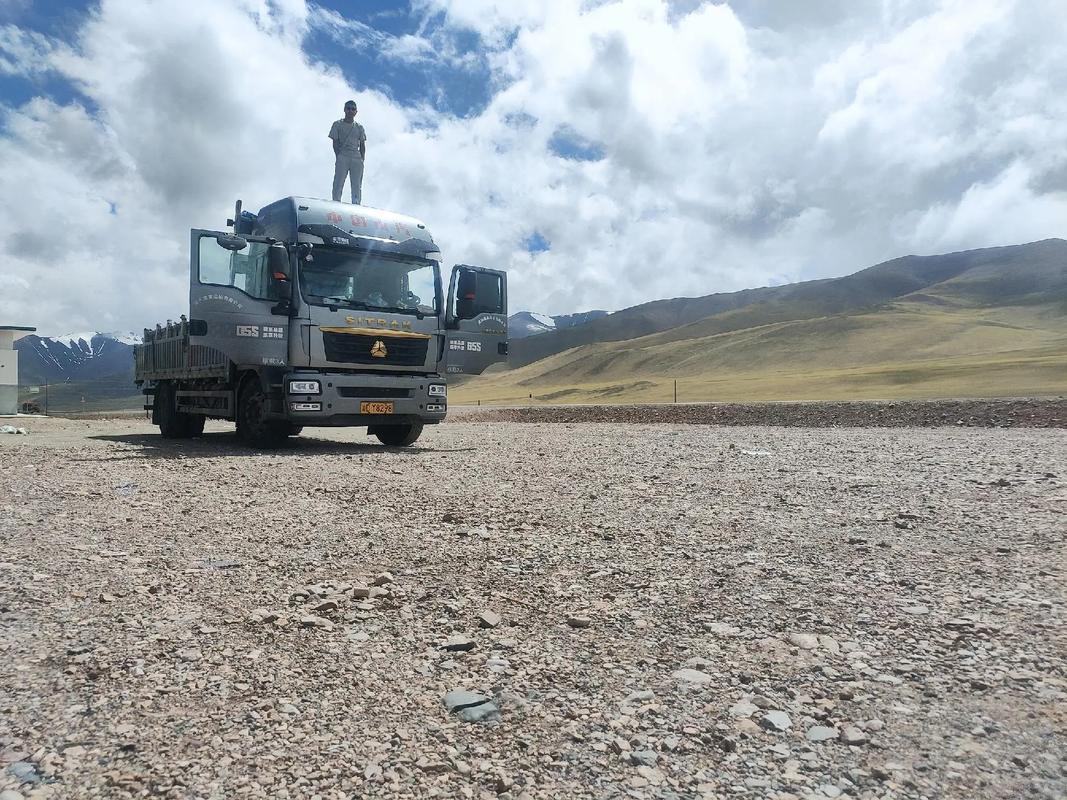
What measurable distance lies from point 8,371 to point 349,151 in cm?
3312

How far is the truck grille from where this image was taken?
1206 centimetres

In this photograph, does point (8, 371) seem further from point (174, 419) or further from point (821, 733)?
point (821, 733)

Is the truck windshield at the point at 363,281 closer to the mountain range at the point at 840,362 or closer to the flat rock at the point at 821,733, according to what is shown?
the flat rock at the point at 821,733

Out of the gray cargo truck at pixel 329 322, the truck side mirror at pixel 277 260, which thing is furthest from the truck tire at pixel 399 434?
the truck side mirror at pixel 277 260

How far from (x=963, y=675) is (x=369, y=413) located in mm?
10664

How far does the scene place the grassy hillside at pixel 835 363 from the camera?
53688 millimetres

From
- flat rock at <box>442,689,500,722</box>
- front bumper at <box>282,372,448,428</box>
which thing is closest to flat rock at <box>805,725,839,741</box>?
flat rock at <box>442,689,500,722</box>

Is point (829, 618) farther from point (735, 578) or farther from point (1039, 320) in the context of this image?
point (1039, 320)

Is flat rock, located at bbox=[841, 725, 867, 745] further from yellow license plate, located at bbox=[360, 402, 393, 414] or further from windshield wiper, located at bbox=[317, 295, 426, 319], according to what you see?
windshield wiper, located at bbox=[317, 295, 426, 319]

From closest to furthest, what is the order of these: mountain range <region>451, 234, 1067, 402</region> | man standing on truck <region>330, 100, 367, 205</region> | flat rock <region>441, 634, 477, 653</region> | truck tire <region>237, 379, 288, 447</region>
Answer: flat rock <region>441, 634, 477, 653</region>, truck tire <region>237, 379, 288, 447</region>, man standing on truck <region>330, 100, 367, 205</region>, mountain range <region>451, 234, 1067, 402</region>

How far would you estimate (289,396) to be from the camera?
11.6 meters

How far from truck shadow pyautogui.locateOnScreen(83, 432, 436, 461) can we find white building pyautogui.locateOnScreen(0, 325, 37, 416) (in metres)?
26.4

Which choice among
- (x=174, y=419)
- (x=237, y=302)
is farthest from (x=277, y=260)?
(x=174, y=419)

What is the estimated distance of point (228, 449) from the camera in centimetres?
1311
